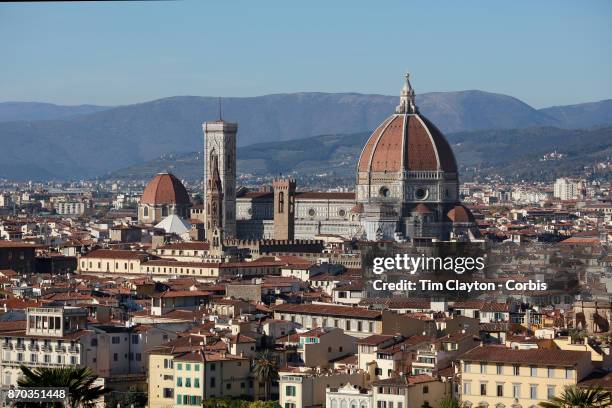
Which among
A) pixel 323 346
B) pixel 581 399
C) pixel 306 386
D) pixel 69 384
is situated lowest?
pixel 306 386

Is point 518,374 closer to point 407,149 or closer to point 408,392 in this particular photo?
point 408,392

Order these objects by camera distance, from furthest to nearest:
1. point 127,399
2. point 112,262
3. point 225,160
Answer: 1. point 225,160
2. point 112,262
3. point 127,399

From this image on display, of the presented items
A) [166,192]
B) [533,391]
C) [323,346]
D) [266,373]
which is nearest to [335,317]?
[323,346]

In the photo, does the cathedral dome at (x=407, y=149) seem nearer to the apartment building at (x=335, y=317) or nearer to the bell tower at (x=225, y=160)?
the bell tower at (x=225, y=160)

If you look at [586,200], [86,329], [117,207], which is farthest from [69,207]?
[86,329]

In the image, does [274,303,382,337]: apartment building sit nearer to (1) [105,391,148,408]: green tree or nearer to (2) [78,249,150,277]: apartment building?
(1) [105,391,148,408]: green tree
